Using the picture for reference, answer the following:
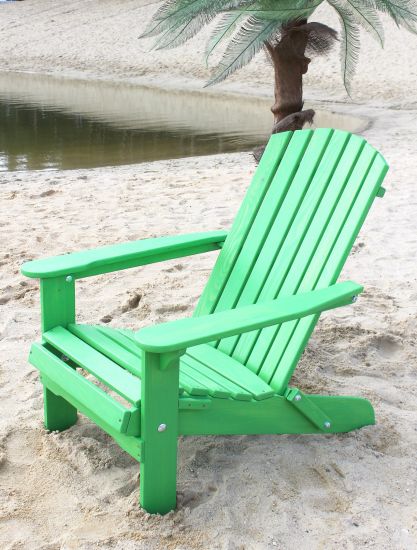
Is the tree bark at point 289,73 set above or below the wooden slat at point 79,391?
above

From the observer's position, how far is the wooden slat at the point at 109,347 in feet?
7.44

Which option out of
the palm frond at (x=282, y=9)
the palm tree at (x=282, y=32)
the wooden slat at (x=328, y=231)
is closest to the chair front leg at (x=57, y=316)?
the wooden slat at (x=328, y=231)

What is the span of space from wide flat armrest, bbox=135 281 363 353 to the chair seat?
213 mm

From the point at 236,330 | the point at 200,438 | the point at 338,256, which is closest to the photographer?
the point at 236,330

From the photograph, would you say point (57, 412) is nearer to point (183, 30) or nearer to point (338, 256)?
point (338, 256)

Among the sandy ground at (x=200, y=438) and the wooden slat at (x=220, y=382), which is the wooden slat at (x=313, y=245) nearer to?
the wooden slat at (x=220, y=382)

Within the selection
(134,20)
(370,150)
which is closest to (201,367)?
(370,150)

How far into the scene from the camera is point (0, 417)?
2.62m

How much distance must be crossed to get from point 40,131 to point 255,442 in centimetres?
949

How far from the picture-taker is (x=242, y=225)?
282 cm

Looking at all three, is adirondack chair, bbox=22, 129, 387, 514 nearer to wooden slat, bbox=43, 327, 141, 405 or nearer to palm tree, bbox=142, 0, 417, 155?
wooden slat, bbox=43, 327, 141, 405

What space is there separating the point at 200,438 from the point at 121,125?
981cm

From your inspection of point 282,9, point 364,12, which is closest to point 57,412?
point 282,9

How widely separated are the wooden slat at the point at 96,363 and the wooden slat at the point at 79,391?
34mm
